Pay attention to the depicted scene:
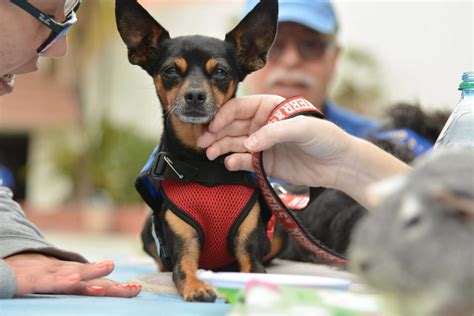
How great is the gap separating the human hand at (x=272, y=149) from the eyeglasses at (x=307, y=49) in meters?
1.40

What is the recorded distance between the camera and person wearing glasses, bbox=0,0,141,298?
1.14m

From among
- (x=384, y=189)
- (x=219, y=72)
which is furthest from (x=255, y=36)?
(x=384, y=189)

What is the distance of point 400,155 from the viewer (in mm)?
1896

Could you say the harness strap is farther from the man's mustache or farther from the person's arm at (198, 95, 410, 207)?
the man's mustache

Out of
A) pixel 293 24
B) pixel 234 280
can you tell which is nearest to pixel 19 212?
pixel 234 280

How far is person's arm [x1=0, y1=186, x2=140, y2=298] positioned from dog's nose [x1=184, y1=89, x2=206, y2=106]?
1.29ft

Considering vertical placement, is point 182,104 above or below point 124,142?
above

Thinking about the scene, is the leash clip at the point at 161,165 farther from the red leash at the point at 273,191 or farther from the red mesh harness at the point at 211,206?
the red leash at the point at 273,191

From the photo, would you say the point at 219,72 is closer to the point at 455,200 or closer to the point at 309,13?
the point at 455,200

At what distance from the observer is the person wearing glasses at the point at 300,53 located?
272cm

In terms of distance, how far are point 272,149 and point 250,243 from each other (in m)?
0.21

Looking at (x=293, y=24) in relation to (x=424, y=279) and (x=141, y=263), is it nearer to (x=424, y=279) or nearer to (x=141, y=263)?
(x=141, y=263)

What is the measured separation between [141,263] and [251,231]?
76 centimetres

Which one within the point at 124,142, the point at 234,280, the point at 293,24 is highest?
the point at 293,24
